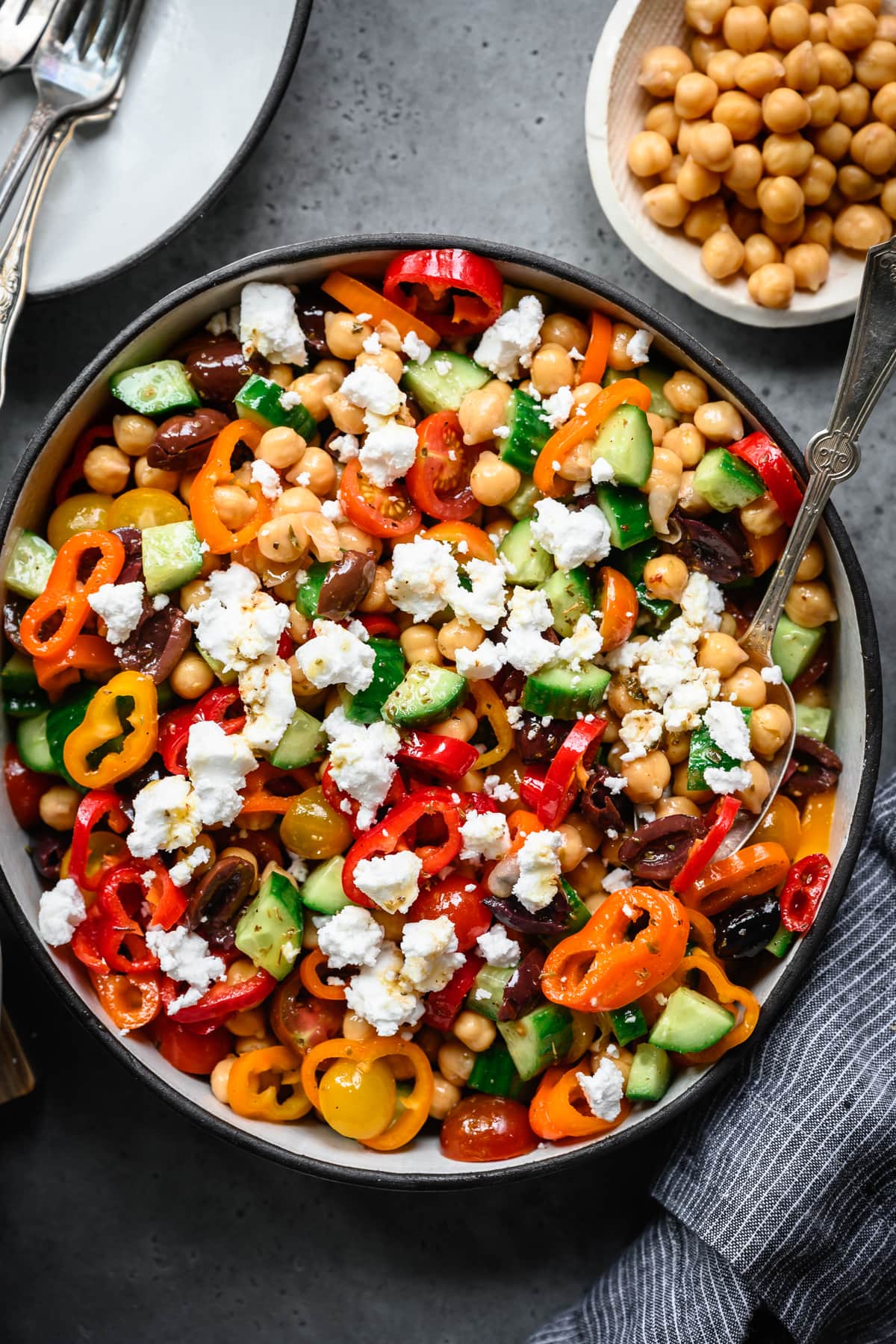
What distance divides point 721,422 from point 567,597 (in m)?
0.55

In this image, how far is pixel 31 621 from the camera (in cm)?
254

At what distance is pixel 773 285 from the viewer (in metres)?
2.91

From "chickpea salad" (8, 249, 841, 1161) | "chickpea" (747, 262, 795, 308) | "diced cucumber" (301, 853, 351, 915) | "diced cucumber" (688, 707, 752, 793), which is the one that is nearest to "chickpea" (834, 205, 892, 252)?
"chickpea" (747, 262, 795, 308)

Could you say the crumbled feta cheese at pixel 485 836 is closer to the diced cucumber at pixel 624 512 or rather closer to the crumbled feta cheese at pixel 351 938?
the crumbled feta cheese at pixel 351 938

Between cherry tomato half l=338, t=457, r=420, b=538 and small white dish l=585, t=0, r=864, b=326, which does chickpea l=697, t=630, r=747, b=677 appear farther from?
small white dish l=585, t=0, r=864, b=326

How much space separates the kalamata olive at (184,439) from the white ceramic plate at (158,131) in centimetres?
57

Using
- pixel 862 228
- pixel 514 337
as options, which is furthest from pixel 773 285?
pixel 514 337

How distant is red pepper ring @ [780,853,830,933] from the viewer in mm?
2600

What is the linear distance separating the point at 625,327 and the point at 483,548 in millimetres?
638

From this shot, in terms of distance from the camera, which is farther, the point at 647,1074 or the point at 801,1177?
the point at 801,1177

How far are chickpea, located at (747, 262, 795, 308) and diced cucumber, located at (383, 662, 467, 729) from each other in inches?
53.3

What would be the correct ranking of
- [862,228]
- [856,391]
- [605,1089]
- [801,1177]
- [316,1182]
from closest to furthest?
[856,391] → [605,1089] → [801,1177] → [862,228] → [316,1182]

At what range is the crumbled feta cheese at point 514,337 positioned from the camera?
2615 millimetres

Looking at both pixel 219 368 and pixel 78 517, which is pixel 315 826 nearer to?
pixel 78 517
